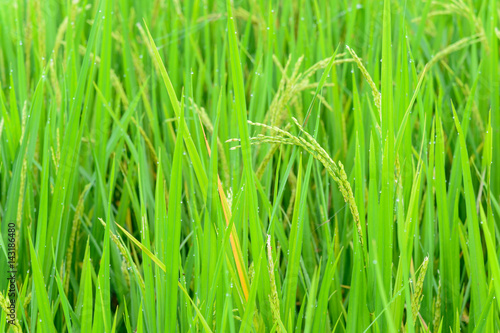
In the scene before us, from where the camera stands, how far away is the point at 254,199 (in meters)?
0.70

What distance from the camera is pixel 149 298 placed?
73 cm

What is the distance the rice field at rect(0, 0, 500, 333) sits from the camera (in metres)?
0.70

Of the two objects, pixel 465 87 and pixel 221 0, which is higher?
pixel 221 0

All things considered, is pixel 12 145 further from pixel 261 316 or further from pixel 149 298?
pixel 261 316

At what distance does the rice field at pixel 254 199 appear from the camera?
696mm

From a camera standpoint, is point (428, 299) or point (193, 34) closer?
point (428, 299)

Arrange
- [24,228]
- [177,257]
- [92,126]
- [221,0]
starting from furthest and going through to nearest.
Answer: [221,0] < [92,126] < [24,228] < [177,257]

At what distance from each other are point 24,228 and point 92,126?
15.2 inches

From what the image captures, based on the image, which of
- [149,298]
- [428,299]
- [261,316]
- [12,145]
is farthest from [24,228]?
[428,299]

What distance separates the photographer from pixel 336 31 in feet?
4.80

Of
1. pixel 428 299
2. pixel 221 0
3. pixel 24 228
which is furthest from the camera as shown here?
pixel 221 0

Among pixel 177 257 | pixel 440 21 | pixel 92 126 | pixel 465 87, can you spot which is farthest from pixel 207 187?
pixel 440 21

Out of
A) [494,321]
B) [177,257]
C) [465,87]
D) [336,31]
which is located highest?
[336,31]

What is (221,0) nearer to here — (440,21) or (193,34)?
(193,34)
